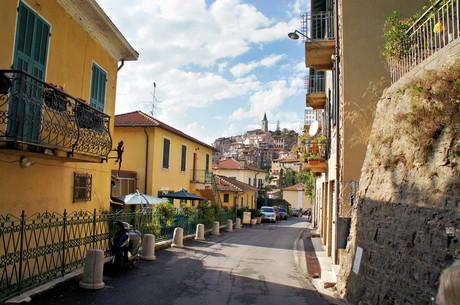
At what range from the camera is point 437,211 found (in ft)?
16.4

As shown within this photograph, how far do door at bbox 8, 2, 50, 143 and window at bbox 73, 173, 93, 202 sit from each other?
2499 mm

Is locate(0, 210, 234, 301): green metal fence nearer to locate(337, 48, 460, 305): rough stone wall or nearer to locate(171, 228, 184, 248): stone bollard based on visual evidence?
locate(171, 228, 184, 248): stone bollard

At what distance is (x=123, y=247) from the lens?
954cm

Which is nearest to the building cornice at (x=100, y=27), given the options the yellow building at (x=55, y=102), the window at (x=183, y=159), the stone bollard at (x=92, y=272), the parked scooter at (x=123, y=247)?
the yellow building at (x=55, y=102)

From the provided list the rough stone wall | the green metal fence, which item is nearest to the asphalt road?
the green metal fence

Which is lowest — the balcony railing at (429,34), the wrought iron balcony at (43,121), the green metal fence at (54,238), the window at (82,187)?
the green metal fence at (54,238)

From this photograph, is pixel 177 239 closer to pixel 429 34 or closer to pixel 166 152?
pixel 166 152

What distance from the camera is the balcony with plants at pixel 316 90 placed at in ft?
59.2

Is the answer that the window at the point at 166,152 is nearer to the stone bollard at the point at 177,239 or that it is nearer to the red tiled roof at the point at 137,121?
the red tiled roof at the point at 137,121

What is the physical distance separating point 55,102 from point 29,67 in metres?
0.94

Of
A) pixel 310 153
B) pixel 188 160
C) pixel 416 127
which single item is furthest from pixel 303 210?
pixel 416 127

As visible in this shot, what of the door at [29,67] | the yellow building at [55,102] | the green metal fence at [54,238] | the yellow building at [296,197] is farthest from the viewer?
the yellow building at [296,197]

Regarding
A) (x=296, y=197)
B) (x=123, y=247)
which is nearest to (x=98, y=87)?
(x=123, y=247)

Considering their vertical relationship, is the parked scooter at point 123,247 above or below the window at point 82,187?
below
